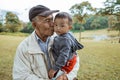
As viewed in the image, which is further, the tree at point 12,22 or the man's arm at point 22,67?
the tree at point 12,22

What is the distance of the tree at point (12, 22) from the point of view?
2.77 meters

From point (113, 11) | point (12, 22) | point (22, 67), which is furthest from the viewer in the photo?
point (113, 11)

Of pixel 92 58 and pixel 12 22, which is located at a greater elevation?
pixel 12 22

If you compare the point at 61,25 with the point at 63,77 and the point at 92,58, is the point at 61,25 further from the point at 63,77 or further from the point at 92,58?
the point at 92,58

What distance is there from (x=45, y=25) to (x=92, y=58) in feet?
5.53

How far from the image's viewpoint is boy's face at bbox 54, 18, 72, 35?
1.25 m

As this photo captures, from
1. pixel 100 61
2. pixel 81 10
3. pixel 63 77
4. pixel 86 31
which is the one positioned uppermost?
pixel 81 10

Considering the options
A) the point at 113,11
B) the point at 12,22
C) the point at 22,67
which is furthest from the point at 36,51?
the point at 113,11

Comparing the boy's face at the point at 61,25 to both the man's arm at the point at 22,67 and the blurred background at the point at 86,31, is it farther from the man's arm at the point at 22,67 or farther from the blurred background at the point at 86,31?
the blurred background at the point at 86,31

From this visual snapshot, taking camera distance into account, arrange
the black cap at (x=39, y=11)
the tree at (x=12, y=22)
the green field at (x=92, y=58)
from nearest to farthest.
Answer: the black cap at (x=39, y=11) → the green field at (x=92, y=58) → the tree at (x=12, y=22)

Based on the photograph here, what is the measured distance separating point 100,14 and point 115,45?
39 centimetres

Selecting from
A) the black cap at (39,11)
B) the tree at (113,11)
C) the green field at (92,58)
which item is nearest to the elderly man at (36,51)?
the black cap at (39,11)

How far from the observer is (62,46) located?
1.25m

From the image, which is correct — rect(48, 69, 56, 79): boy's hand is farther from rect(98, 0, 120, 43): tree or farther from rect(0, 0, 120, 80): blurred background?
rect(98, 0, 120, 43): tree
